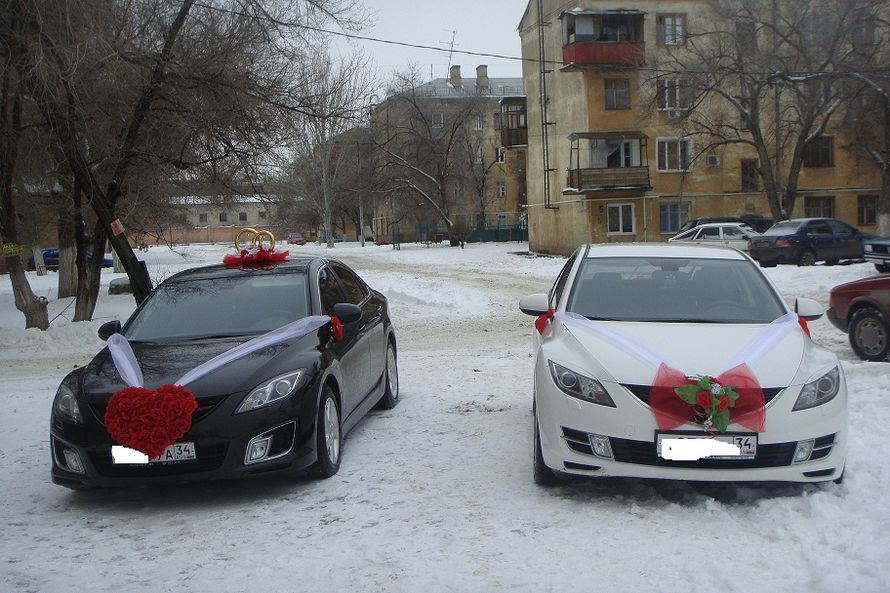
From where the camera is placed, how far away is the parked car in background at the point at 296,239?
92875 millimetres

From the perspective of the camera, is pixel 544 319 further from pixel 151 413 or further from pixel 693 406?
pixel 151 413

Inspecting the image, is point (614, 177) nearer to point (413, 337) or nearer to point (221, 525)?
point (413, 337)

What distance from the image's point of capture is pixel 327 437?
604 centimetres

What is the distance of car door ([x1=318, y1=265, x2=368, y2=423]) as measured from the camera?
6.57 meters

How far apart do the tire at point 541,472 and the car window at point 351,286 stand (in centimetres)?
279

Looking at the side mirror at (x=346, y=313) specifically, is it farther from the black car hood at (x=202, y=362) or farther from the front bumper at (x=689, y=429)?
the front bumper at (x=689, y=429)

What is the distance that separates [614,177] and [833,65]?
11.7 metres

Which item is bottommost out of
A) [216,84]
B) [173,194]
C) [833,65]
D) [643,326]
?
[643,326]

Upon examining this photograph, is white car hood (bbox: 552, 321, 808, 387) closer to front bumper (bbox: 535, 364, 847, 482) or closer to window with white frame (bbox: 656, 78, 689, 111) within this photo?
front bumper (bbox: 535, 364, 847, 482)

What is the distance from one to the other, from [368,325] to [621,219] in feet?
124

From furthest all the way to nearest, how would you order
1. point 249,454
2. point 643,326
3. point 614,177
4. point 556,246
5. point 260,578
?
point 556,246
point 614,177
point 643,326
point 249,454
point 260,578

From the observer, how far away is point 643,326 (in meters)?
5.82

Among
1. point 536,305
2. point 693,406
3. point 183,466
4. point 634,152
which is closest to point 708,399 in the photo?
point 693,406

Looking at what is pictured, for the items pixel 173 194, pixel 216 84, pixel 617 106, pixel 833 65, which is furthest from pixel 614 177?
pixel 216 84
